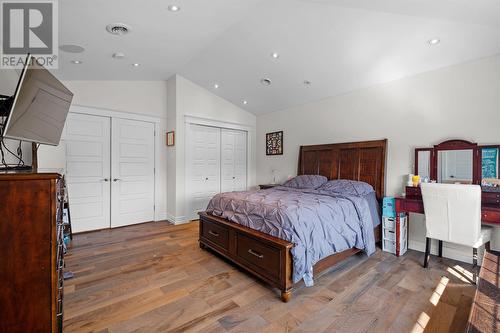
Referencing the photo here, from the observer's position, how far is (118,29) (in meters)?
2.69

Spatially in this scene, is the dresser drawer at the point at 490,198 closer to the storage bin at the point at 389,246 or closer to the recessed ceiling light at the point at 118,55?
the storage bin at the point at 389,246

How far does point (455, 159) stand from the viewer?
9.61 feet

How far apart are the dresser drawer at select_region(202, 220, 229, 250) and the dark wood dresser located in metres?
1.82

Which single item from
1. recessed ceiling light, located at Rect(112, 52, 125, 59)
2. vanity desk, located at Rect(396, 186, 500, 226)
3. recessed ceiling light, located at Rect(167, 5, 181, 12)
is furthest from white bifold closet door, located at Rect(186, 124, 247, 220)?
vanity desk, located at Rect(396, 186, 500, 226)

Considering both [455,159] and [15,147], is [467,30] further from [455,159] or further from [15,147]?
[15,147]

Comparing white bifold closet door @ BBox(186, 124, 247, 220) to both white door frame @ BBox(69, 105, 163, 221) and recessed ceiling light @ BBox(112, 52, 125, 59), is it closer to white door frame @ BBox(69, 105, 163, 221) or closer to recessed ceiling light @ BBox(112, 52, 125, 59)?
white door frame @ BBox(69, 105, 163, 221)

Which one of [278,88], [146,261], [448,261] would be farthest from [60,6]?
[448,261]

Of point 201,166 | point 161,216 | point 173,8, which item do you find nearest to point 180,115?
point 201,166

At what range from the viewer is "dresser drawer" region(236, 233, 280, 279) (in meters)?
2.20

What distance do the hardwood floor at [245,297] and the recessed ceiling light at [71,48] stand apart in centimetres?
261

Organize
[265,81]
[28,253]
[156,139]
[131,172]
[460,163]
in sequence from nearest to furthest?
[28,253], [460,163], [265,81], [131,172], [156,139]

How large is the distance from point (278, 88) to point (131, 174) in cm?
324

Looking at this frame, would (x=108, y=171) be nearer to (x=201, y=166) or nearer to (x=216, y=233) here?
(x=201, y=166)

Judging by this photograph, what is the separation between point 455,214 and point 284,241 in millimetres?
1893
